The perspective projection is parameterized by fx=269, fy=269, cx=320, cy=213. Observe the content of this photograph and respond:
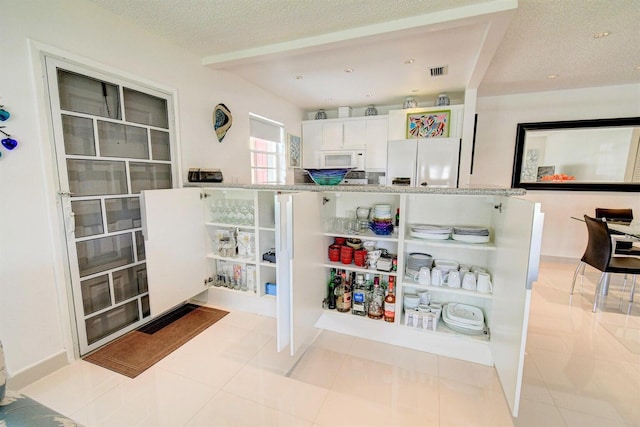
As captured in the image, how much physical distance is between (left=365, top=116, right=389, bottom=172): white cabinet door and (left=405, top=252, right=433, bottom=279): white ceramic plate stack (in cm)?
272

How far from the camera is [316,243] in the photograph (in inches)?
75.0

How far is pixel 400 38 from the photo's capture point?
7.55ft

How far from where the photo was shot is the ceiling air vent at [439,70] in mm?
3023

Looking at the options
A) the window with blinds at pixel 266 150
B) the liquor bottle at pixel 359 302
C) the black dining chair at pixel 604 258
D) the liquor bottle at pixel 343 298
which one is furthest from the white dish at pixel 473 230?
the window with blinds at pixel 266 150

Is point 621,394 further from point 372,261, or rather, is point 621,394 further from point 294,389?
point 294,389

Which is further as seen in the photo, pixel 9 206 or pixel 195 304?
pixel 195 304

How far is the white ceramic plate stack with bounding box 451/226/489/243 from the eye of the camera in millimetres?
1764

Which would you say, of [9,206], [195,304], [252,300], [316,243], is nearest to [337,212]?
[316,243]

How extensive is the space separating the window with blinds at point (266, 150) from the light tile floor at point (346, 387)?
2363 mm

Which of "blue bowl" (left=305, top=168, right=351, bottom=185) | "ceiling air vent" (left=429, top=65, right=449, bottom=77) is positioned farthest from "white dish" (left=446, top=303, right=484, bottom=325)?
"ceiling air vent" (left=429, top=65, right=449, bottom=77)

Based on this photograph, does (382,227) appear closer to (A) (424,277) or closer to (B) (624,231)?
(A) (424,277)

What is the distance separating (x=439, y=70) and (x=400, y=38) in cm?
105

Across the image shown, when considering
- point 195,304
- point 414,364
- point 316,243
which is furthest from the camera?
point 195,304

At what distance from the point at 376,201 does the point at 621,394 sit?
183 cm
